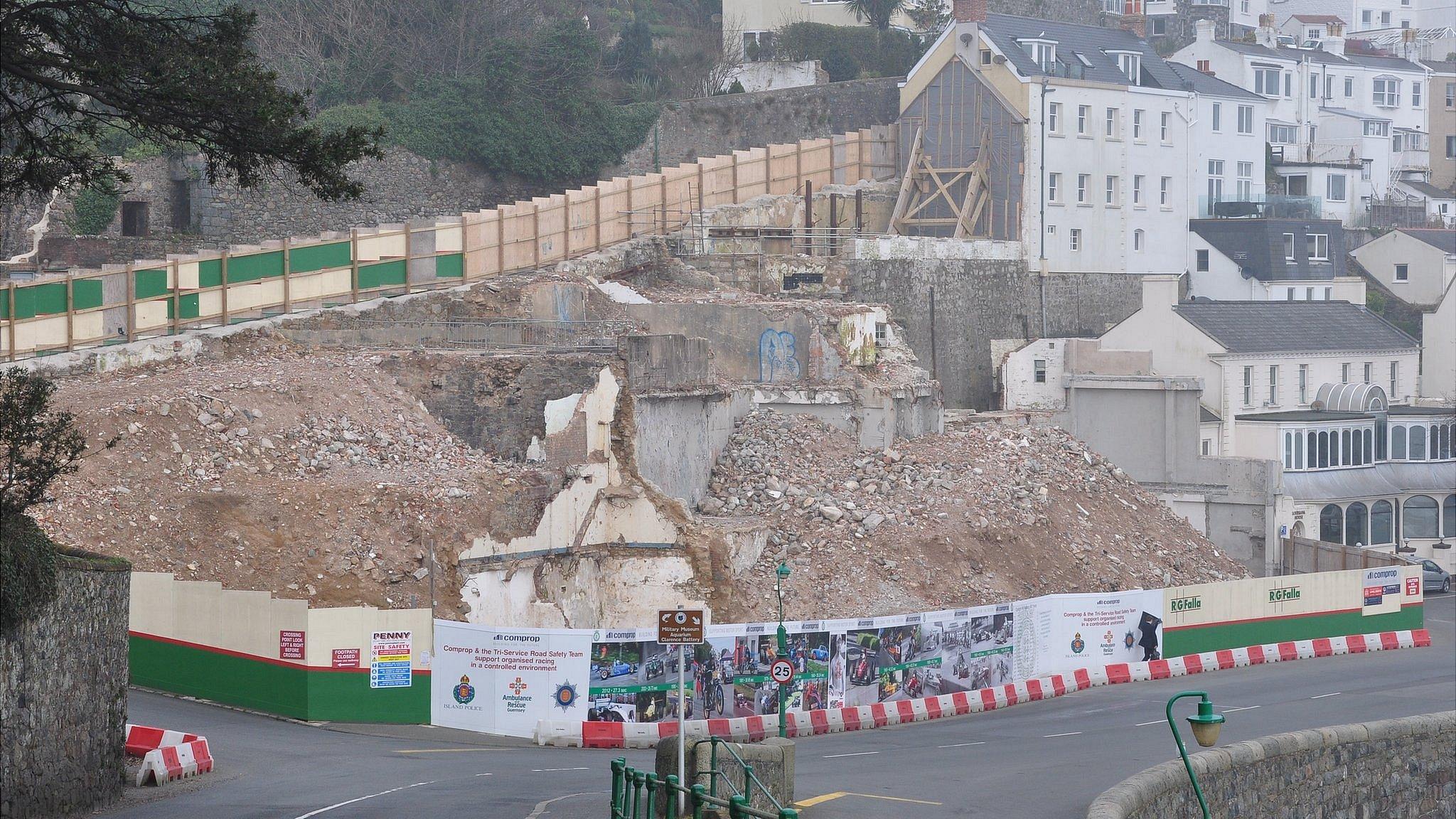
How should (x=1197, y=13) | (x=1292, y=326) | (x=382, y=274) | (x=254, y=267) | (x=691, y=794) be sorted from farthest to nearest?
(x=1197, y=13)
(x=1292, y=326)
(x=382, y=274)
(x=254, y=267)
(x=691, y=794)

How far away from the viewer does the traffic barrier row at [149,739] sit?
22.9 m

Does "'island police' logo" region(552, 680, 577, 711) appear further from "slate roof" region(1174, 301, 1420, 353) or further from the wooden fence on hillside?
"slate roof" region(1174, 301, 1420, 353)

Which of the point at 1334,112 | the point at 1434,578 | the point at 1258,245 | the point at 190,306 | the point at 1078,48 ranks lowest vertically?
the point at 1434,578

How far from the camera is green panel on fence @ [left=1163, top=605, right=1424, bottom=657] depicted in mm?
38344

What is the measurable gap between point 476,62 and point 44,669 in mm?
43729

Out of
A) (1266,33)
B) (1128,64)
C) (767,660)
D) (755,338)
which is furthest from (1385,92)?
(767,660)

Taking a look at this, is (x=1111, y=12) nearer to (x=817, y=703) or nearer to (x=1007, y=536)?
(x=1007, y=536)

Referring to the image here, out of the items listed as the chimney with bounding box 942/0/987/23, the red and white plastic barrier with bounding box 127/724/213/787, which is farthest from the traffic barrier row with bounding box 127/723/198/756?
the chimney with bounding box 942/0/987/23

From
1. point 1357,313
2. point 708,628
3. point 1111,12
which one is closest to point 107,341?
point 708,628

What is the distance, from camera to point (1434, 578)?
2025 inches

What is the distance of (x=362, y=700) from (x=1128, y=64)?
4119 cm

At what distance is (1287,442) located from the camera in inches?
2068

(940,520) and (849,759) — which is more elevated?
(940,520)

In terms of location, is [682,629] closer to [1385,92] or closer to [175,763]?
[175,763]
